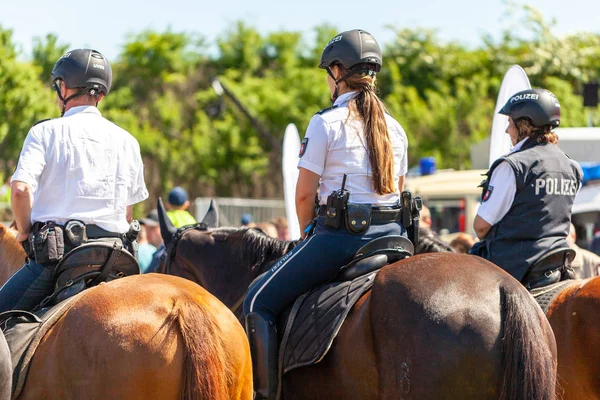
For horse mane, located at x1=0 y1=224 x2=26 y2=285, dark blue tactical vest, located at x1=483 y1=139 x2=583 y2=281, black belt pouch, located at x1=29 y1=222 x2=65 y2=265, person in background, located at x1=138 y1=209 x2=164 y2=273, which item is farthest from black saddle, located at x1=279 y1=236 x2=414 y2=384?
person in background, located at x1=138 y1=209 x2=164 y2=273

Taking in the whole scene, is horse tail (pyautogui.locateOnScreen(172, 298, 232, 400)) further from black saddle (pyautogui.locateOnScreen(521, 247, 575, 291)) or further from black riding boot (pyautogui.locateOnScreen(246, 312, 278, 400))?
black saddle (pyautogui.locateOnScreen(521, 247, 575, 291))

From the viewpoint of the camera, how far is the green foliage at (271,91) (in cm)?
3106

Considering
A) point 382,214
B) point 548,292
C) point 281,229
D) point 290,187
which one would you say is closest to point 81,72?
point 382,214

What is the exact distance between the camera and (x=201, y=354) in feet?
13.9

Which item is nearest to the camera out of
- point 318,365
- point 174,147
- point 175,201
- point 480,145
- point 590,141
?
point 318,365

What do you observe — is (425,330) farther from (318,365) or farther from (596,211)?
(596,211)

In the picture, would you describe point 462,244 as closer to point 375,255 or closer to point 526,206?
point 526,206

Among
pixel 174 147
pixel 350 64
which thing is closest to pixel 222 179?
pixel 174 147

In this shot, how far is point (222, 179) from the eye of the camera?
33.0m

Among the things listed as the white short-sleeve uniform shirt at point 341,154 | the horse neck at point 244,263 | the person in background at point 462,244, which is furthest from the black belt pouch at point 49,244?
the person in background at point 462,244

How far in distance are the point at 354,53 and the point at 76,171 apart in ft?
5.86

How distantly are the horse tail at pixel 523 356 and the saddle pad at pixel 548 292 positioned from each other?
1.39m

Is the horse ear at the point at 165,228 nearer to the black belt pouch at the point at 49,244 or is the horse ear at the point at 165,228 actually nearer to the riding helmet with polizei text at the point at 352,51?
the black belt pouch at the point at 49,244

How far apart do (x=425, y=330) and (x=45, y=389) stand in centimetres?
189
